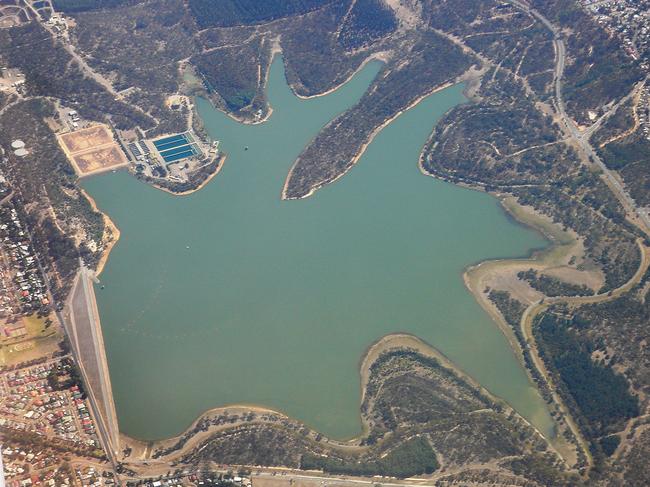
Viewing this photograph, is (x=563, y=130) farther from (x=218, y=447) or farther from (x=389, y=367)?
(x=218, y=447)

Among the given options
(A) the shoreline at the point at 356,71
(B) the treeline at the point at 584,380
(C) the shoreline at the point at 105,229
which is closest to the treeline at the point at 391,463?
(B) the treeline at the point at 584,380

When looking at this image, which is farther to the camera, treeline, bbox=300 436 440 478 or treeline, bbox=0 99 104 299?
treeline, bbox=0 99 104 299

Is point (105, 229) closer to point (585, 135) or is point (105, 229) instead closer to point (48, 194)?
point (48, 194)

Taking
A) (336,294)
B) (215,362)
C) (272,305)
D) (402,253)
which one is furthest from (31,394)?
(402,253)

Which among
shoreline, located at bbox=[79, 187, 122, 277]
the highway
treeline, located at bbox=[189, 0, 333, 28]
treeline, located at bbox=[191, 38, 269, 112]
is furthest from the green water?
treeline, located at bbox=[189, 0, 333, 28]

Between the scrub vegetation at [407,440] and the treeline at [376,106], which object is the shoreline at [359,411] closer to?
the scrub vegetation at [407,440]

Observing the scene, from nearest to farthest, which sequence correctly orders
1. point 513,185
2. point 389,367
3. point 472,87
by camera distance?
point 389,367, point 513,185, point 472,87

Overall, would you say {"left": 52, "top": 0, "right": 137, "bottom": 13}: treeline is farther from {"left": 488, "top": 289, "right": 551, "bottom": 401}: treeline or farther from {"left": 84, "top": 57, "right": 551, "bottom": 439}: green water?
{"left": 488, "top": 289, "right": 551, "bottom": 401}: treeline
